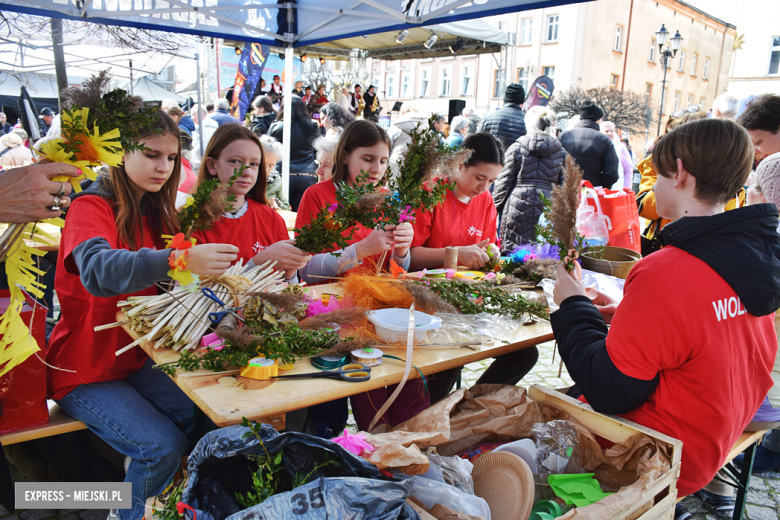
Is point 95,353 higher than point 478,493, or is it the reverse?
point 95,353

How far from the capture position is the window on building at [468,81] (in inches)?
1319

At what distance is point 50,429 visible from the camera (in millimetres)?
1925

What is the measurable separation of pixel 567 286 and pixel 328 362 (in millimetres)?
971

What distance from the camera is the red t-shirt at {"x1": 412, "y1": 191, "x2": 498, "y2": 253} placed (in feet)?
11.8

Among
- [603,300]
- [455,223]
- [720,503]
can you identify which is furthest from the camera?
[455,223]

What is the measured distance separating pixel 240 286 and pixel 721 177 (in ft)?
5.89

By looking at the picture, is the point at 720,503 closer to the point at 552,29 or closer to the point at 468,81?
the point at 552,29

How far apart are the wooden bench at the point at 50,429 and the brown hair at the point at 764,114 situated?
4.20m

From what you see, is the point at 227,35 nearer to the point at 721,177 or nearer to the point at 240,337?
the point at 240,337

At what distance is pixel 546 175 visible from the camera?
18.0ft

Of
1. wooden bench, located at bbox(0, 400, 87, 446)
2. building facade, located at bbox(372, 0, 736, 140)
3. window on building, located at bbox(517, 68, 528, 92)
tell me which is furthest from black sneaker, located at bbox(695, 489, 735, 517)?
window on building, located at bbox(517, 68, 528, 92)

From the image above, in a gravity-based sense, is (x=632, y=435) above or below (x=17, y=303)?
below

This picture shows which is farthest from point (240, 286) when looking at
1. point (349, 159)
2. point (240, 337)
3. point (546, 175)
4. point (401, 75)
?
point (401, 75)

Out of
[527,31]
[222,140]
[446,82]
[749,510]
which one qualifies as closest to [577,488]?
[749,510]
